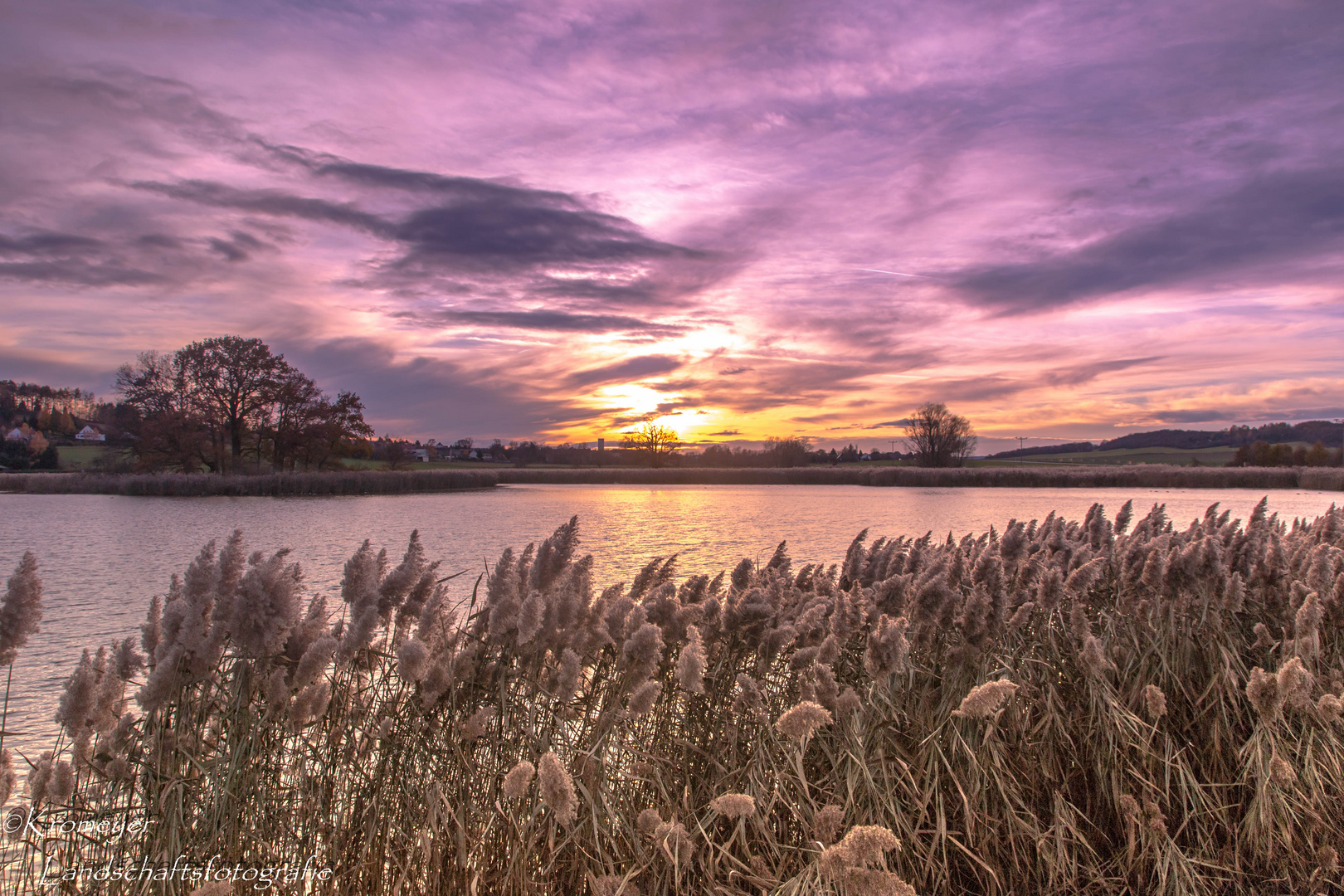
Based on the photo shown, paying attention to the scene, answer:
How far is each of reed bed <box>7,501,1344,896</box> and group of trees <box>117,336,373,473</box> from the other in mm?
40633

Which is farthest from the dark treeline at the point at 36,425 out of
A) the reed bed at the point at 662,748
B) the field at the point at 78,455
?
the reed bed at the point at 662,748

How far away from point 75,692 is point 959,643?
10.5 feet

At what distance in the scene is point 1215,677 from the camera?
9.84 ft

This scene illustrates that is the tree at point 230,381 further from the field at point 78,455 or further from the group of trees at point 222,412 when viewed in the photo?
the field at point 78,455

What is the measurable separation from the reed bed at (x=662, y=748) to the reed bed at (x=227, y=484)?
33.3 m

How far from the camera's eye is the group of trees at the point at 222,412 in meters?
36.9

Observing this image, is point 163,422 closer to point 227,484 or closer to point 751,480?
point 227,484

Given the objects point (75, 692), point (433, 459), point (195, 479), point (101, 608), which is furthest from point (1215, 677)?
point (433, 459)

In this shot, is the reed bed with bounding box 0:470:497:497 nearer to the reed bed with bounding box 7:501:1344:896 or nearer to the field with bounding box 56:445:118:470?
the field with bounding box 56:445:118:470

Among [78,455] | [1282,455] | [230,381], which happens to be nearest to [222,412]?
[230,381]

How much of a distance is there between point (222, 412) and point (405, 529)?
28447 millimetres

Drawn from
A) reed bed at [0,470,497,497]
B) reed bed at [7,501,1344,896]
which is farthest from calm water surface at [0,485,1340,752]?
reed bed at [0,470,497,497]

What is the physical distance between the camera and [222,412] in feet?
127

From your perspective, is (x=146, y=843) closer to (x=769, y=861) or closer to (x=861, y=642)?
(x=769, y=861)
